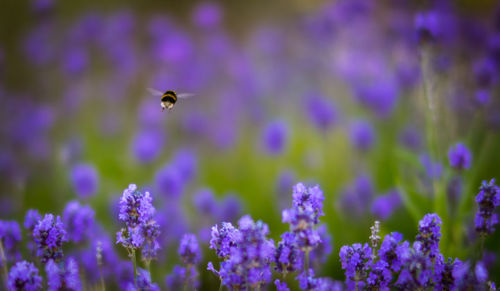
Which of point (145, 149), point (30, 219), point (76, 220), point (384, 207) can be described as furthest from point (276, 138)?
point (30, 219)

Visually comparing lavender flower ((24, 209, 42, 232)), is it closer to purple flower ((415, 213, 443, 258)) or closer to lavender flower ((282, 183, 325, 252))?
lavender flower ((282, 183, 325, 252))

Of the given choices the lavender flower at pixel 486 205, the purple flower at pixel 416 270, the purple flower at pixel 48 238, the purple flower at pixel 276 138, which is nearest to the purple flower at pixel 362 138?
the purple flower at pixel 276 138

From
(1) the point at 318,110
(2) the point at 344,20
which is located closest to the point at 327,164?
(1) the point at 318,110

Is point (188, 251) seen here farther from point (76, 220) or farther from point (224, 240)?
point (76, 220)

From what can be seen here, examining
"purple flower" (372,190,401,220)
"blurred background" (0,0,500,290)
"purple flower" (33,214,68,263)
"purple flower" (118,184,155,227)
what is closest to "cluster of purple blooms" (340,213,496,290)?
"purple flower" (118,184,155,227)

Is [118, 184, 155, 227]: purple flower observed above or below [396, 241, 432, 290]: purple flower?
above

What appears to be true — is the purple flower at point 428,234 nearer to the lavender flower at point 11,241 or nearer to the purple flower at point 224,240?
the purple flower at point 224,240
